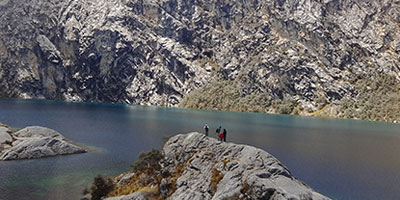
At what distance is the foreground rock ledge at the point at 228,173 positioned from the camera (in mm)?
24750

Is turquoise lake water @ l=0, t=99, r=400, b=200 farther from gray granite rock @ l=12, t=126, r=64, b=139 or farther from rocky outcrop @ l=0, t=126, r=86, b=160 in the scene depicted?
gray granite rock @ l=12, t=126, r=64, b=139

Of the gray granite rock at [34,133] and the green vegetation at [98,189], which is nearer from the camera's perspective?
the green vegetation at [98,189]

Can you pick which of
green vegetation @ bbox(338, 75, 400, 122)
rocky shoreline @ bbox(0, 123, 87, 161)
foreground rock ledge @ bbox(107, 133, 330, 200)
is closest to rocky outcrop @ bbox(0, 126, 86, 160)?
rocky shoreline @ bbox(0, 123, 87, 161)

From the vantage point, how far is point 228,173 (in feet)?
93.4

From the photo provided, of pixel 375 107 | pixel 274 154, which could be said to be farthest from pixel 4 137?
pixel 375 107

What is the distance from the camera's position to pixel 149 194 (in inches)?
1266

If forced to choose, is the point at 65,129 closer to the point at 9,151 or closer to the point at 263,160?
the point at 9,151

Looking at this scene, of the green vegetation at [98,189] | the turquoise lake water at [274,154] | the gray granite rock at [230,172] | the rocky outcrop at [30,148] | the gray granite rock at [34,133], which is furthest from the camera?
the gray granite rock at [34,133]

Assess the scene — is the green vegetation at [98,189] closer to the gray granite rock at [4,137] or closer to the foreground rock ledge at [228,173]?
the foreground rock ledge at [228,173]

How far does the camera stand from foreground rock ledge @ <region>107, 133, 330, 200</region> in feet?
81.2

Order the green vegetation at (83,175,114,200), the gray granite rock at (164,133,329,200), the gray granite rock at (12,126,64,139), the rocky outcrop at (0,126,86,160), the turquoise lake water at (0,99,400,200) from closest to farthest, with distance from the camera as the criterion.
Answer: the gray granite rock at (164,133,329,200) → the green vegetation at (83,175,114,200) → the turquoise lake water at (0,99,400,200) → the rocky outcrop at (0,126,86,160) → the gray granite rock at (12,126,64,139)

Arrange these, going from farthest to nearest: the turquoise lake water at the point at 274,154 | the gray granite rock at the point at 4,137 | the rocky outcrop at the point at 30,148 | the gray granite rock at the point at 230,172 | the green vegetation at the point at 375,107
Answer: the green vegetation at the point at 375,107 < the gray granite rock at the point at 4,137 < the rocky outcrop at the point at 30,148 < the turquoise lake water at the point at 274,154 < the gray granite rock at the point at 230,172

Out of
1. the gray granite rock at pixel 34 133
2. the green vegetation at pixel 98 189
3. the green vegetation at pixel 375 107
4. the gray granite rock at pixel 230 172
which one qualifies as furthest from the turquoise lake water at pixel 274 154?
the green vegetation at pixel 375 107

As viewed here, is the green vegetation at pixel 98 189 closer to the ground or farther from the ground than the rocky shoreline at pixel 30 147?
farther from the ground
